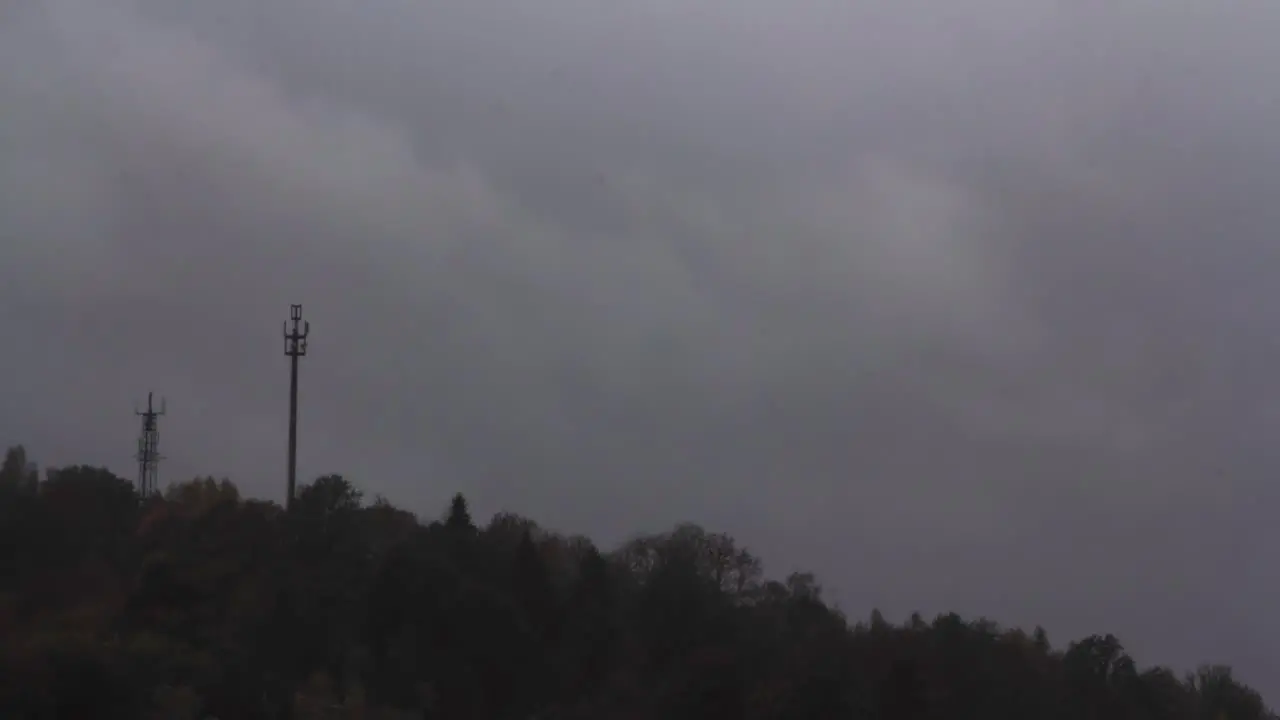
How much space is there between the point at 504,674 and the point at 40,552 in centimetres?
1580

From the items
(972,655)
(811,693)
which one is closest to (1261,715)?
(972,655)

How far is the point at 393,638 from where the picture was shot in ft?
149

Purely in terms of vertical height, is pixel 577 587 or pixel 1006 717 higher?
pixel 577 587

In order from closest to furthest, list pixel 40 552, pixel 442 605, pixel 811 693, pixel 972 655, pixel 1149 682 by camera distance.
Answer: pixel 811 693
pixel 442 605
pixel 40 552
pixel 972 655
pixel 1149 682

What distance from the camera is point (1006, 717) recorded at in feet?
157

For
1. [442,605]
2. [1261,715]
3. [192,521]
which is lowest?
[1261,715]

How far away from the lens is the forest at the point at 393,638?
128ft

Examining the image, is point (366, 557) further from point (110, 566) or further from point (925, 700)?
point (925, 700)

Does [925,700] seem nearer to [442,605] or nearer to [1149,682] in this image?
[442,605]

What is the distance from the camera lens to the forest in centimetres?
3906

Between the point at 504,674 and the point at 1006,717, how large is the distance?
15678 mm

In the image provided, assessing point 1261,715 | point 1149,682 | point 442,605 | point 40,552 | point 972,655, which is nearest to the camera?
point 442,605

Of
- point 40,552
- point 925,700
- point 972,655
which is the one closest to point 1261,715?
point 972,655

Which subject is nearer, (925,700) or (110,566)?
(925,700)
